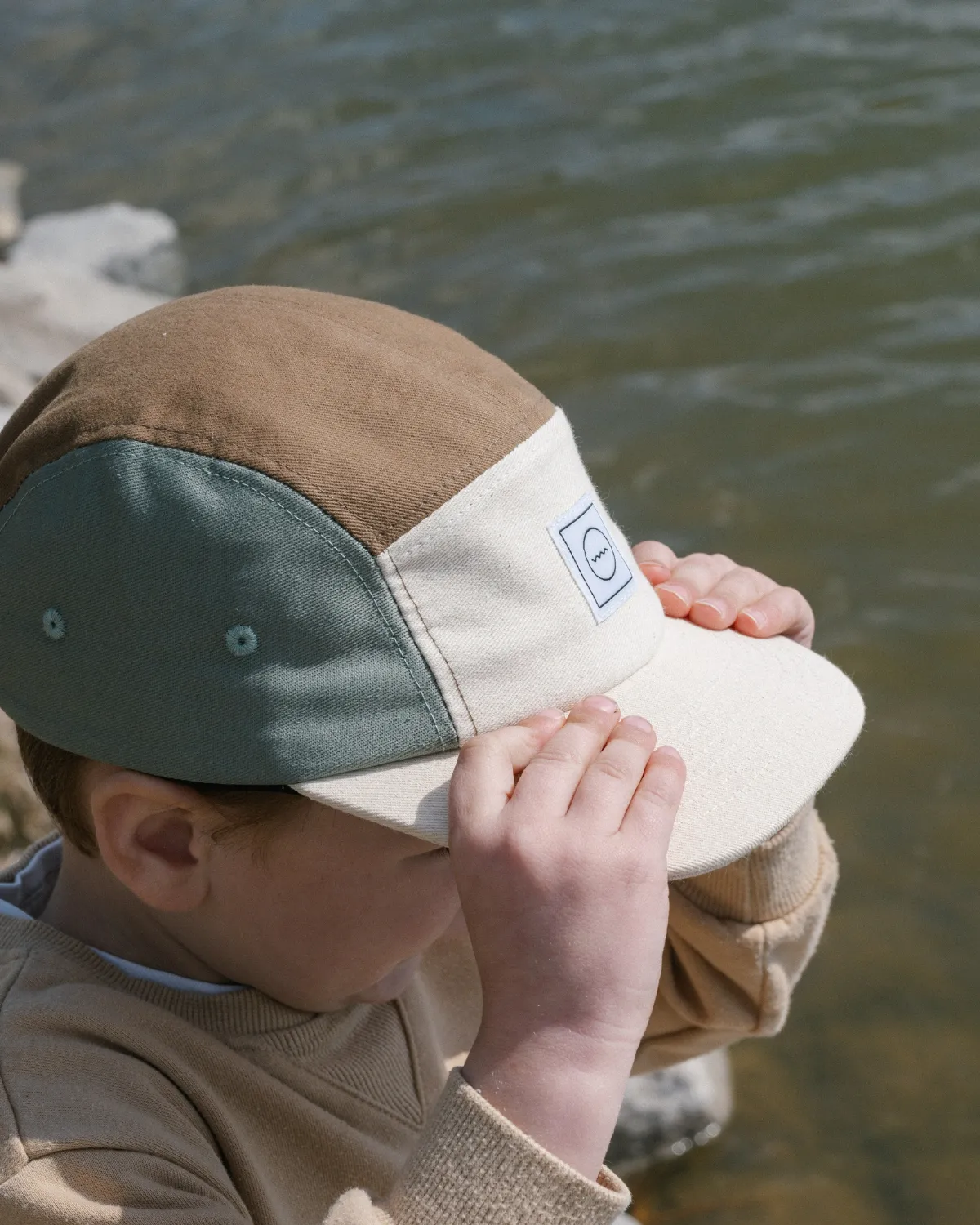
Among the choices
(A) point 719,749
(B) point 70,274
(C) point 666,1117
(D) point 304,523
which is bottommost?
(C) point 666,1117

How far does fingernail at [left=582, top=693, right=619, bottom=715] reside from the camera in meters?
1.51

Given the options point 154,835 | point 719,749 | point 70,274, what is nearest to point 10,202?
point 70,274

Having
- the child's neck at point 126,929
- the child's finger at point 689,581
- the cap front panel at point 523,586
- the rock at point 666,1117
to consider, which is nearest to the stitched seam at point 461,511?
the cap front panel at point 523,586

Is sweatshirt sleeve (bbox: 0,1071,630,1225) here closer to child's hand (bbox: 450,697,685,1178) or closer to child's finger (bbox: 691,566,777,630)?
child's hand (bbox: 450,697,685,1178)

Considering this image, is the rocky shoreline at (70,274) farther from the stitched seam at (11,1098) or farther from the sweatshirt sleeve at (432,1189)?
the sweatshirt sleeve at (432,1189)

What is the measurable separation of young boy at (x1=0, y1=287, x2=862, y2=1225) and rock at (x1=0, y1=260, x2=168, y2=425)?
2981mm

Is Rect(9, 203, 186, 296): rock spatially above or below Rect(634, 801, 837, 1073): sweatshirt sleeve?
below

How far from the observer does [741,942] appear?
6.73 ft

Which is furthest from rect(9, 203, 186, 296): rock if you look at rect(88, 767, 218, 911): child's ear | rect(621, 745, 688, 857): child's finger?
rect(621, 745, 688, 857): child's finger

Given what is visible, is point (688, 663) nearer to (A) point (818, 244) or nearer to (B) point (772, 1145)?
(B) point (772, 1145)

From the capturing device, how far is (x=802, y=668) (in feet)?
5.68

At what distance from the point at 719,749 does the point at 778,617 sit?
430 millimetres

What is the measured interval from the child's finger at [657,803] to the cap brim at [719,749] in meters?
0.04

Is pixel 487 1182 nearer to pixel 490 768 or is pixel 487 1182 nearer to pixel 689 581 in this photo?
pixel 490 768
